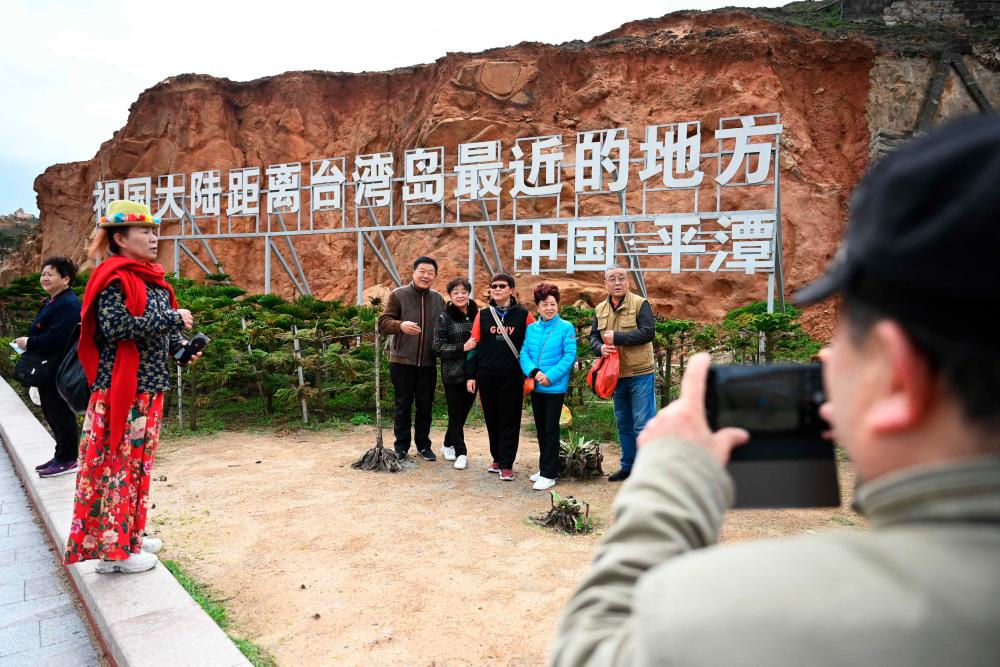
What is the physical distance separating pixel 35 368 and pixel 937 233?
5760 millimetres

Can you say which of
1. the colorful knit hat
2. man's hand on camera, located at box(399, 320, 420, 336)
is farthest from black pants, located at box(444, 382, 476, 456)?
the colorful knit hat

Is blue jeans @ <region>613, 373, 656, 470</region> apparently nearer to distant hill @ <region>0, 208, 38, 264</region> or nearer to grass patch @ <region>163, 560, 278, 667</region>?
grass patch @ <region>163, 560, 278, 667</region>

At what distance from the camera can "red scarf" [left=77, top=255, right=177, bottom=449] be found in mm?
3037

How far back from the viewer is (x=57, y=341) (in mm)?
4852

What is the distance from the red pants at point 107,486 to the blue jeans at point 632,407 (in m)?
3.34

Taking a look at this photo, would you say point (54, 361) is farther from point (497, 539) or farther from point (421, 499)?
point (497, 539)

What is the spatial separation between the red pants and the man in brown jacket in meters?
2.61

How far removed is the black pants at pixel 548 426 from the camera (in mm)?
4988

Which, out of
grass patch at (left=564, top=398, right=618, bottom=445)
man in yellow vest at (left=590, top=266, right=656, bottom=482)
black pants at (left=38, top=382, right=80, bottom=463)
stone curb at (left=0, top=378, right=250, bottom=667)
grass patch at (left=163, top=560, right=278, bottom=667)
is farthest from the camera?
grass patch at (left=564, top=398, right=618, bottom=445)

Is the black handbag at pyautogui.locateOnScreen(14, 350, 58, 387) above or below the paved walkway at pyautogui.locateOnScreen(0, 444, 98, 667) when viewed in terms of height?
above

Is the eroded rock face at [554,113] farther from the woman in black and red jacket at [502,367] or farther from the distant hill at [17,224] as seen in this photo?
the distant hill at [17,224]

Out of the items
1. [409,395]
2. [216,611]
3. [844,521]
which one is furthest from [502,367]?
[216,611]

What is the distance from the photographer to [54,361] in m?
4.91

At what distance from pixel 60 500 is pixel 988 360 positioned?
520 cm
